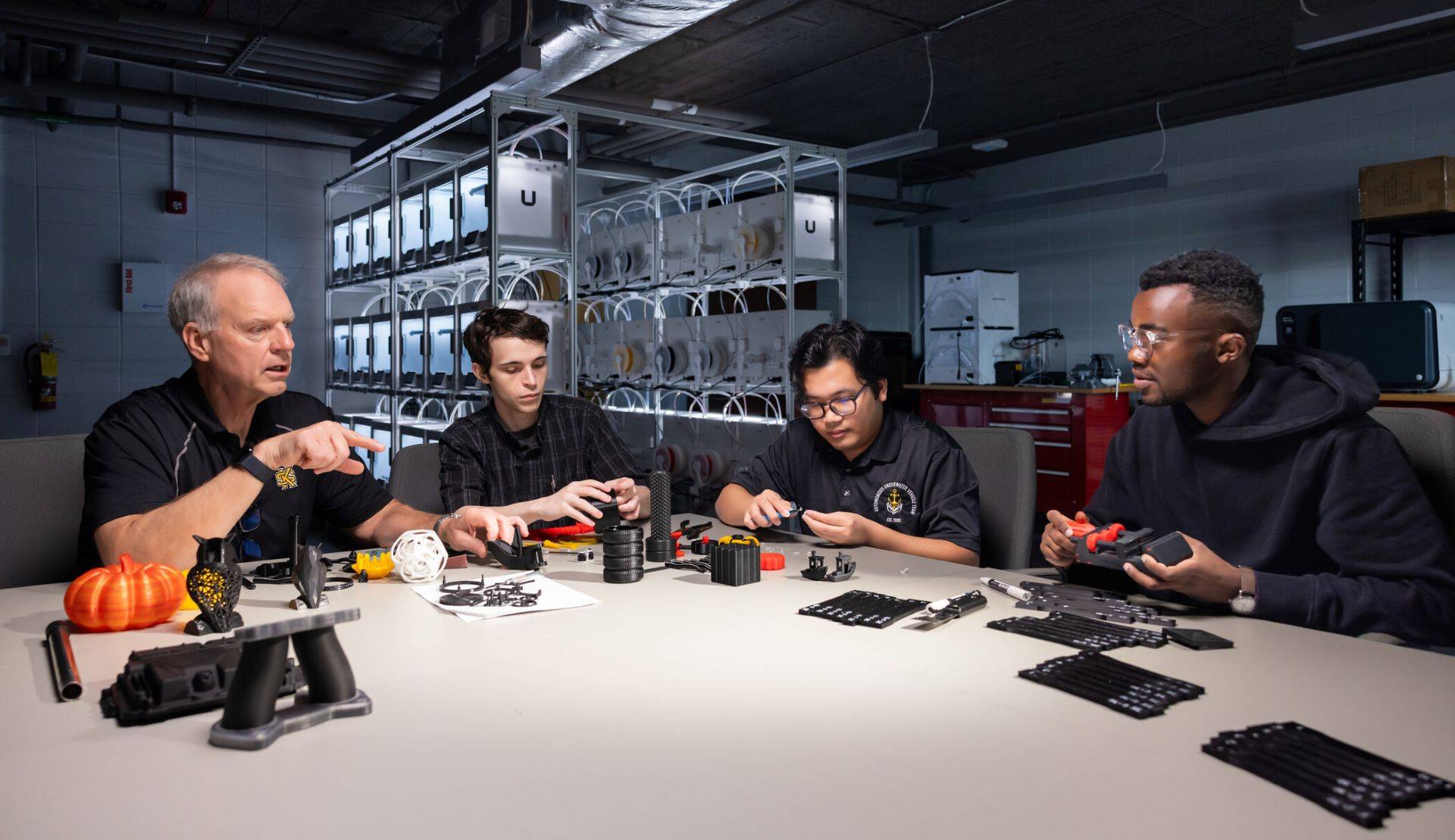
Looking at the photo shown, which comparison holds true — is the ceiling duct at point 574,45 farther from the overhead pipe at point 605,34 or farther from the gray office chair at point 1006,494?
the gray office chair at point 1006,494

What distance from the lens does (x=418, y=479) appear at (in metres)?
2.54

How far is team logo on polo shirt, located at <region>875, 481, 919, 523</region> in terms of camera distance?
7.42 ft

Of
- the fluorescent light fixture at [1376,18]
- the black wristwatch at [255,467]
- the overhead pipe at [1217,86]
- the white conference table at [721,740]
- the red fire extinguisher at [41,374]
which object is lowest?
the white conference table at [721,740]

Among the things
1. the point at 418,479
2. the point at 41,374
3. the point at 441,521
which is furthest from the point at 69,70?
the point at 441,521

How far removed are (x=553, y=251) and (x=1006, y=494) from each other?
265 centimetres

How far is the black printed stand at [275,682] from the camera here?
94 centimetres

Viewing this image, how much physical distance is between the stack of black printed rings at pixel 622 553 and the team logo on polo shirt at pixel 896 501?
791 millimetres

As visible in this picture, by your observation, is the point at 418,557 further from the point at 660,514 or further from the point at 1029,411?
the point at 1029,411

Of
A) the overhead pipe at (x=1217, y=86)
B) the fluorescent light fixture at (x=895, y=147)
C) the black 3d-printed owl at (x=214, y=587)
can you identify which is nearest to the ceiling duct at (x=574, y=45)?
the fluorescent light fixture at (x=895, y=147)

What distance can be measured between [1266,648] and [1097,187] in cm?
634

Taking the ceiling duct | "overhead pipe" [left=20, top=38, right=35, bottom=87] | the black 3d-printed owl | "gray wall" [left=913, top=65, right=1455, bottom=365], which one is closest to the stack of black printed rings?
the black 3d-printed owl

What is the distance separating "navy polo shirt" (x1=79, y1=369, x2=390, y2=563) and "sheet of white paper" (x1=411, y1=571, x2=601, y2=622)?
1.53 ft

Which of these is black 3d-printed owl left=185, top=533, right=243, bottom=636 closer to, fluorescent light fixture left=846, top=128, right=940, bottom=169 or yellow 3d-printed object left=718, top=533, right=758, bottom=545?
yellow 3d-printed object left=718, top=533, right=758, bottom=545

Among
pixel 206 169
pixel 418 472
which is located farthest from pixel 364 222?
pixel 418 472
